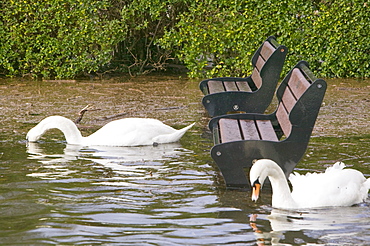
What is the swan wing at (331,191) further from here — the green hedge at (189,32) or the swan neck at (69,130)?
the green hedge at (189,32)

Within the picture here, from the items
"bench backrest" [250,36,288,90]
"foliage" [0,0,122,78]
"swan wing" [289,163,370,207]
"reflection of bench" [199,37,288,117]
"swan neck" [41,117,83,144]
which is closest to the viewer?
"swan wing" [289,163,370,207]

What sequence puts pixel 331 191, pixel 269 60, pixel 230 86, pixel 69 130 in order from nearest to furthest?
1. pixel 331 191
2. pixel 269 60
3. pixel 69 130
4. pixel 230 86

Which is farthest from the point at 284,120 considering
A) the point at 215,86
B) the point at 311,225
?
the point at 215,86

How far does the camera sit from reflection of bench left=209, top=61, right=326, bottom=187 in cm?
584

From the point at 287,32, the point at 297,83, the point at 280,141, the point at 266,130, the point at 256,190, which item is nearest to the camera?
the point at 256,190

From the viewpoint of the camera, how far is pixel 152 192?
6148mm

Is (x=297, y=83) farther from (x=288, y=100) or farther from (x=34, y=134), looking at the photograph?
(x=34, y=134)

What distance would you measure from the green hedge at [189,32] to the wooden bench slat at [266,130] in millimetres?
7000

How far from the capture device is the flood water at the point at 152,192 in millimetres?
4949

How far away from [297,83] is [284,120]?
1.21 feet

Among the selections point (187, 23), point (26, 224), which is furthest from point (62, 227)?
point (187, 23)

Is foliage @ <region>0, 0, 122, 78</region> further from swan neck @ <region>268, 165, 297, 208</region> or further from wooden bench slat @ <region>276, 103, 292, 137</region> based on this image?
swan neck @ <region>268, 165, 297, 208</region>

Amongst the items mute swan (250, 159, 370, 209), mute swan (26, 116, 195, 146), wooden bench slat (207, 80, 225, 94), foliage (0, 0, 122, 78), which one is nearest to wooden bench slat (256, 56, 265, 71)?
wooden bench slat (207, 80, 225, 94)

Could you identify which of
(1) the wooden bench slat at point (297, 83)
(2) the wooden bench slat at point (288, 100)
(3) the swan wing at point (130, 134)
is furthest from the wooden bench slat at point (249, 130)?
(3) the swan wing at point (130, 134)
